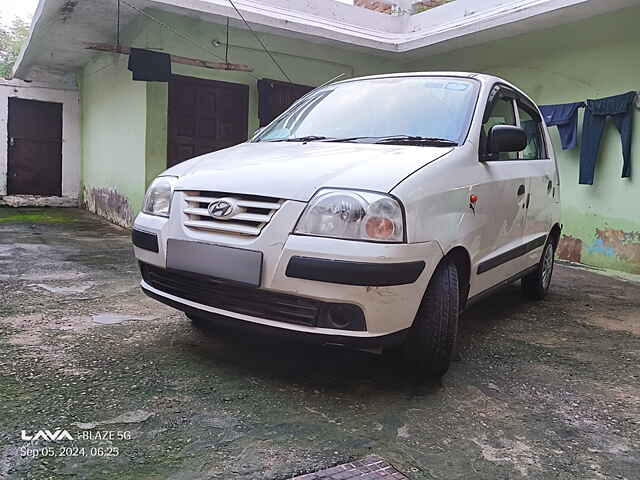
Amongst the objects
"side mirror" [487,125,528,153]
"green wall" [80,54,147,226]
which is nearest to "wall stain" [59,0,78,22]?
"green wall" [80,54,147,226]

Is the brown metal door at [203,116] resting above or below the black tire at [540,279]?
above

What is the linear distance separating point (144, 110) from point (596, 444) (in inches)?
262

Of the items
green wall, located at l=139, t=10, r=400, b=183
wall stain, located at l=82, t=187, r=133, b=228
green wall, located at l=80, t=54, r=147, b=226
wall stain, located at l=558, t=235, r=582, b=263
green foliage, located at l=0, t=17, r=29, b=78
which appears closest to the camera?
wall stain, located at l=558, t=235, r=582, b=263

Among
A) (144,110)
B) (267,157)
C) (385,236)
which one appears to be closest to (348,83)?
(267,157)

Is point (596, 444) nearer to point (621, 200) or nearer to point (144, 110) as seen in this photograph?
point (621, 200)

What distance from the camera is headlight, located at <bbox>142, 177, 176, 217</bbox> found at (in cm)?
259

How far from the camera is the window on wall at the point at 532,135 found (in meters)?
3.76

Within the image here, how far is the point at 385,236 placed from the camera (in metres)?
2.14

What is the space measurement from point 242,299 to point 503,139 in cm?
154

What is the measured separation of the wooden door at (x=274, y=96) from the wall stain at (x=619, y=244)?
4.47 metres

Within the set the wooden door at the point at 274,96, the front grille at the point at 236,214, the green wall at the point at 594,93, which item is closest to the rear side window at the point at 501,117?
the front grille at the point at 236,214

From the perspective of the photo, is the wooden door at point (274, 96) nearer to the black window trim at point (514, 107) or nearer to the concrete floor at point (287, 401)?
the black window trim at point (514, 107)

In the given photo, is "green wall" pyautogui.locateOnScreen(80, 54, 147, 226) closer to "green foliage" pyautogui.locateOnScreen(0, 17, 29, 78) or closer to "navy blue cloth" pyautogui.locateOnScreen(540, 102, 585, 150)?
"navy blue cloth" pyautogui.locateOnScreen(540, 102, 585, 150)

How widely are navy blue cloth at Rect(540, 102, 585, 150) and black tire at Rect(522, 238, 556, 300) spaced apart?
8.56 ft
